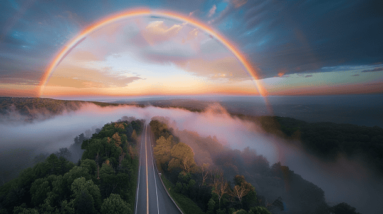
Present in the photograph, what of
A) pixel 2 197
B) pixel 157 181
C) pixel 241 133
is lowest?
pixel 241 133

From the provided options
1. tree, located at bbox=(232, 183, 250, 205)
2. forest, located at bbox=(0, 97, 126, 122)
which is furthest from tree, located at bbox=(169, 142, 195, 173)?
forest, located at bbox=(0, 97, 126, 122)

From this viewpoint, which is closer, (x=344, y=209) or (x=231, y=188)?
(x=344, y=209)

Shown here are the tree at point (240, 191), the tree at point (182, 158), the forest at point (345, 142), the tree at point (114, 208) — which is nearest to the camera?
the tree at point (114, 208)

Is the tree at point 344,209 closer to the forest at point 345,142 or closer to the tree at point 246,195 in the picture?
the tree at point 246,195

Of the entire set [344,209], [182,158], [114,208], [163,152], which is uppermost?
[114,208]

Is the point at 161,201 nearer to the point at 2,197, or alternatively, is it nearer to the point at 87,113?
the point at 2,197

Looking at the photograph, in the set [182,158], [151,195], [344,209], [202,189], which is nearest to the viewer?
[344,209]

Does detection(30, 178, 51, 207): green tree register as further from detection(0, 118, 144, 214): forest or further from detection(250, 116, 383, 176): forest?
detection(250, 116, 383, 176): forest

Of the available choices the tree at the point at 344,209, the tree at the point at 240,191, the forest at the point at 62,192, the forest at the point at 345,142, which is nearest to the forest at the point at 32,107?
the forest at the point at 62,192

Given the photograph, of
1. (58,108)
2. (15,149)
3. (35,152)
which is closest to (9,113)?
(58,108)

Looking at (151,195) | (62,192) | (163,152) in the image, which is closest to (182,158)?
(163,152)

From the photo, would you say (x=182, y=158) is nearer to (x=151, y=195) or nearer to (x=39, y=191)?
(x=151, y=195)
